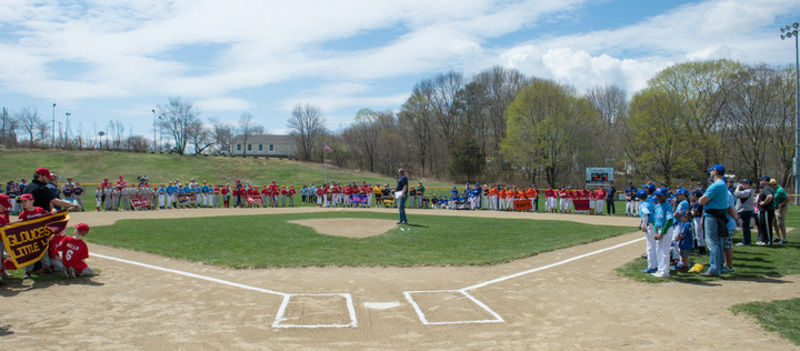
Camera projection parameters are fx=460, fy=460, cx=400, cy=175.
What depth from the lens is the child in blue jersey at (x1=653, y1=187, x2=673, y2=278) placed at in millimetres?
8320

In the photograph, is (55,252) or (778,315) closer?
(778,315)

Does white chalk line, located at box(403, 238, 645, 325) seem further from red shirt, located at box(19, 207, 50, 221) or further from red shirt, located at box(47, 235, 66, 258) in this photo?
red shirt, located at box(19, 207, 50, 221)

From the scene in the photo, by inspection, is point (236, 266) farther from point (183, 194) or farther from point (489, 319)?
point (183, 194)

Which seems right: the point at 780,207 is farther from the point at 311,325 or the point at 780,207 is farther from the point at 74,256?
the point at 74,256

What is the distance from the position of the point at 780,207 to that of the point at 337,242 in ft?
38.9

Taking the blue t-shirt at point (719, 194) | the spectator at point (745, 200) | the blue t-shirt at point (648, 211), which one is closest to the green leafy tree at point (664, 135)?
the spectator at point (745, 200)

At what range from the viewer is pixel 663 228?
8328 millimetres

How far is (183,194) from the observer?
91.6 feet

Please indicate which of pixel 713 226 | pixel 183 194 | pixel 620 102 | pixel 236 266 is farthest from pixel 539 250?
pixel 620 102

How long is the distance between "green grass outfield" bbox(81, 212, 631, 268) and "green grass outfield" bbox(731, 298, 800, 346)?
466cm

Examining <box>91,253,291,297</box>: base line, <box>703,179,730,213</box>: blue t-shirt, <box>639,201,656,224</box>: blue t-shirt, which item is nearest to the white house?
<box>91,253,291,297</box>: base line

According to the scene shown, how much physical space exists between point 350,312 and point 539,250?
677 cm

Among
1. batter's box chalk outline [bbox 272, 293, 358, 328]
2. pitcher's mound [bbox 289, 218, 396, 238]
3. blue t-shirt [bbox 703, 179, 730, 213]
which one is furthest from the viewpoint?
pitcher's mound [bbox 289, 218, 396, 238]

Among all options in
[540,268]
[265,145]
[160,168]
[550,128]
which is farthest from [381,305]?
[265,145]
